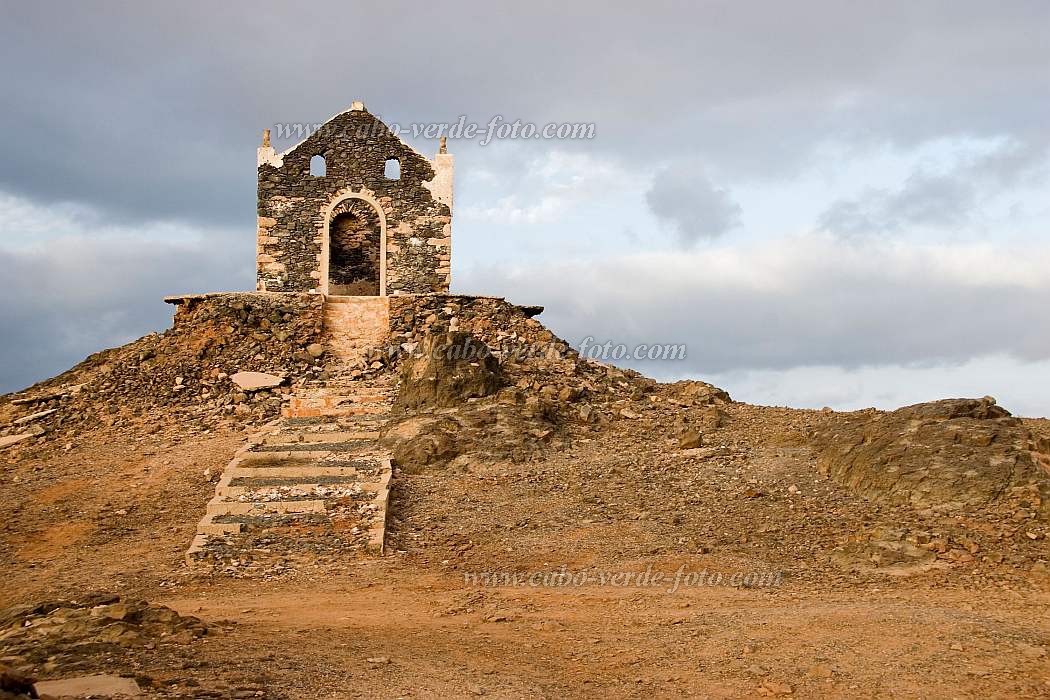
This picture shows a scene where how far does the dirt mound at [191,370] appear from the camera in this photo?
19.6m

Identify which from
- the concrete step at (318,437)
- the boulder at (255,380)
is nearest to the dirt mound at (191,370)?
the boulder at (255,380)

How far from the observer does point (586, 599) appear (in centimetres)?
1144

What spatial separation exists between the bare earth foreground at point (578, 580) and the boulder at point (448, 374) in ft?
7.48

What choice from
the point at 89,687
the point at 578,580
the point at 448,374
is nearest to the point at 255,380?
the point at 448,374

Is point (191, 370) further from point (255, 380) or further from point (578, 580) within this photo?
point (578, 580)

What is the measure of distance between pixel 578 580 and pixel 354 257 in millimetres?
17091

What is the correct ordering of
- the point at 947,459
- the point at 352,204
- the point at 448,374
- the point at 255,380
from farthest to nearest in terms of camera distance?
the point at 352,204 → the point at 255,380 → the point at 448,374 → the point at 947,459

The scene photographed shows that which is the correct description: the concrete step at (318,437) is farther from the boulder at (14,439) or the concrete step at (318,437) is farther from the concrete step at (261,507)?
the boulder at (14,439)

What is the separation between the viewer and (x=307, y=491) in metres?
15.1

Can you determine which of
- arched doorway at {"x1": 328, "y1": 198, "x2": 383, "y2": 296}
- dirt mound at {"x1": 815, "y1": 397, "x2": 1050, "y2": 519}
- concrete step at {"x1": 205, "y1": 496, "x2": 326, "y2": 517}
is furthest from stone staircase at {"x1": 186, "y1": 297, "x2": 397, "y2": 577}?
arched doorway at {"x1": 328, "y1": 198, "x2": 383, "y2": 296}

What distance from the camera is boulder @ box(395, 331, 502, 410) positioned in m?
18.5

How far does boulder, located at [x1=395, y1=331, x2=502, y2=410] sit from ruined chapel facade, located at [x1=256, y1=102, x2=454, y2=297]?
4.64 m

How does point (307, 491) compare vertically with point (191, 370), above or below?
below

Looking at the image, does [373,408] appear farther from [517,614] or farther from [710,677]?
[710,677]
